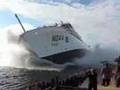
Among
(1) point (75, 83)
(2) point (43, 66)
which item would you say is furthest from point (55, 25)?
(1) point (75, 83)

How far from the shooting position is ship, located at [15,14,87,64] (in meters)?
98.3

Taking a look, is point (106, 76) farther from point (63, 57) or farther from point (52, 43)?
point (52, 43)

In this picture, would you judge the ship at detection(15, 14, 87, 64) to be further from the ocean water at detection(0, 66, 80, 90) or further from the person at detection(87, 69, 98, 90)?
the person at detection(87, 69, 98, 90)

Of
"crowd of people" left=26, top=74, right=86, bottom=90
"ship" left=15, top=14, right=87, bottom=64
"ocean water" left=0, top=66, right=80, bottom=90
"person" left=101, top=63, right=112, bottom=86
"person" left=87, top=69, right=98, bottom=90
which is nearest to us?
"person" left=87, top=69, right=98, bottom=90

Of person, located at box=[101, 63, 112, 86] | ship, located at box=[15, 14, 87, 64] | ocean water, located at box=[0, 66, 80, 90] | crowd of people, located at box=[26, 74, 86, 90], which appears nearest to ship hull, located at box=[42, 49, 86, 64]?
ship, located at box=[15, 14, 87, 64]

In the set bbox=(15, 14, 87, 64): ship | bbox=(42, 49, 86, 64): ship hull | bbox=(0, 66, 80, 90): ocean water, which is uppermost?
bbox=(15, 14, 87, 64): ship

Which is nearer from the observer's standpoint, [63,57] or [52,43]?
[63,57]

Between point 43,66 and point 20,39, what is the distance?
11.8m

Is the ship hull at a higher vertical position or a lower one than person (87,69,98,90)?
higher

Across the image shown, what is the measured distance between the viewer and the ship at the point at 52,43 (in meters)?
98.3

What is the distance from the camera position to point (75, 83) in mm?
32844

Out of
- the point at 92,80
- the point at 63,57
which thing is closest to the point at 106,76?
the point at 92,80

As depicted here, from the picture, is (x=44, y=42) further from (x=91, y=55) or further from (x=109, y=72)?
(x=109, y=72)

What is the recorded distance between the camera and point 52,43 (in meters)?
98.9
